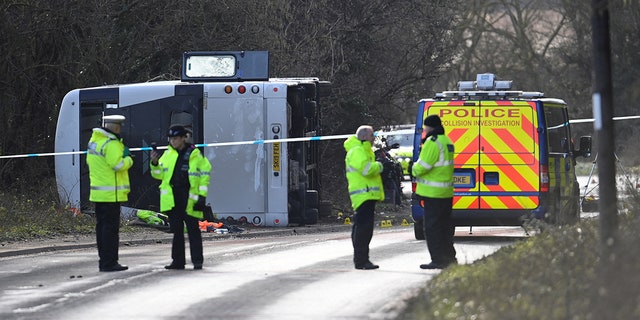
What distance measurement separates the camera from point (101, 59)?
26.2 m

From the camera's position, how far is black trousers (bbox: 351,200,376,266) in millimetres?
14930

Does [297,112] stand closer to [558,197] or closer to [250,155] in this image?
[250,155]

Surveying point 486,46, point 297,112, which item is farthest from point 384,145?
point 486,46

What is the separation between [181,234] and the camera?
605 inches

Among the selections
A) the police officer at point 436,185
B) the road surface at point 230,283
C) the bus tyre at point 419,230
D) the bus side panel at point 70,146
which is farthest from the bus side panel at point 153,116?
the police officer at point 436,185

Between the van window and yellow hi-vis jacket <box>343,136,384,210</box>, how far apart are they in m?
4.65

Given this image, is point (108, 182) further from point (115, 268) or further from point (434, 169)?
point (434, 169)

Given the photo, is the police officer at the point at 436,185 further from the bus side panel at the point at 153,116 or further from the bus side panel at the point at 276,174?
the bus side panel at the point at 153,116

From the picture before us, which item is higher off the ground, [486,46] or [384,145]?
[486,46]

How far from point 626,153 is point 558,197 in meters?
24.9

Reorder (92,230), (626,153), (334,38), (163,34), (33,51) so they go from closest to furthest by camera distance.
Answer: (92,230) → (33,51) → (163,34) → (334,38) → (626,153)

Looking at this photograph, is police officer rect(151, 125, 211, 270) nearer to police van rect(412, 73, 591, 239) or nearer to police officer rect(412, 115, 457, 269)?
police officer rect(412, 115, 457, 269)

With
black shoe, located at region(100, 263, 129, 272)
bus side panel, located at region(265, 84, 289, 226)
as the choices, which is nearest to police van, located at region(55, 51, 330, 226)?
bus side panel, located at region(265, 84, 289, 226)

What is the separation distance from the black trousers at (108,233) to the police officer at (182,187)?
563 millimetres
